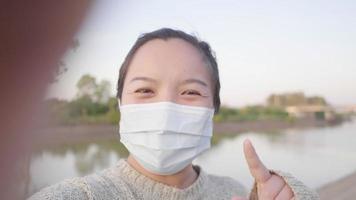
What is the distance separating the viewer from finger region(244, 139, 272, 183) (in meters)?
0.54

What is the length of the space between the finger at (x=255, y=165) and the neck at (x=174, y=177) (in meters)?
0.22

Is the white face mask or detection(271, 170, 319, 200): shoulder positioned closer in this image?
detection(271, 170, 319, 200): shoulder

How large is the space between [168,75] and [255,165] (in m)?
0.21

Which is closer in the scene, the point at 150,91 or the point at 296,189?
the point at 296,189

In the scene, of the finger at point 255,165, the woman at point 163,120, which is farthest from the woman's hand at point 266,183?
the woman at point 163,120

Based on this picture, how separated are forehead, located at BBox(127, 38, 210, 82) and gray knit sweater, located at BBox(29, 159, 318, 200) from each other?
6.9 inches

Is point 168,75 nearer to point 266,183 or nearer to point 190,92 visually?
point 190,92

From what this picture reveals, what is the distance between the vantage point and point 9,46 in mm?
327

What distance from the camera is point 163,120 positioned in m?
0.72

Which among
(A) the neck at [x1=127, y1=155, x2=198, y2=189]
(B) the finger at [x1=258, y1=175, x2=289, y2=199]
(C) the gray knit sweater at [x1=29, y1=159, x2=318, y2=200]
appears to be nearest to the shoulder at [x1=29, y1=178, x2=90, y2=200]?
(C) the gray knit sweater at [x1=29, y1=159, x2=318, y2=200]

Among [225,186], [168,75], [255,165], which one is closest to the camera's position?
[255,165]

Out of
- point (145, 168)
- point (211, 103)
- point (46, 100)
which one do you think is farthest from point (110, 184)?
point (46, 100)

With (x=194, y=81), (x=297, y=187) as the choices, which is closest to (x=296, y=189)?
(x=297, y=187)

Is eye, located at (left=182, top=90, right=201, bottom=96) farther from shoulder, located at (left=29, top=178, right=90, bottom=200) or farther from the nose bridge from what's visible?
shoulder, located at (left=29, top=178, right=90, bottom=200)
